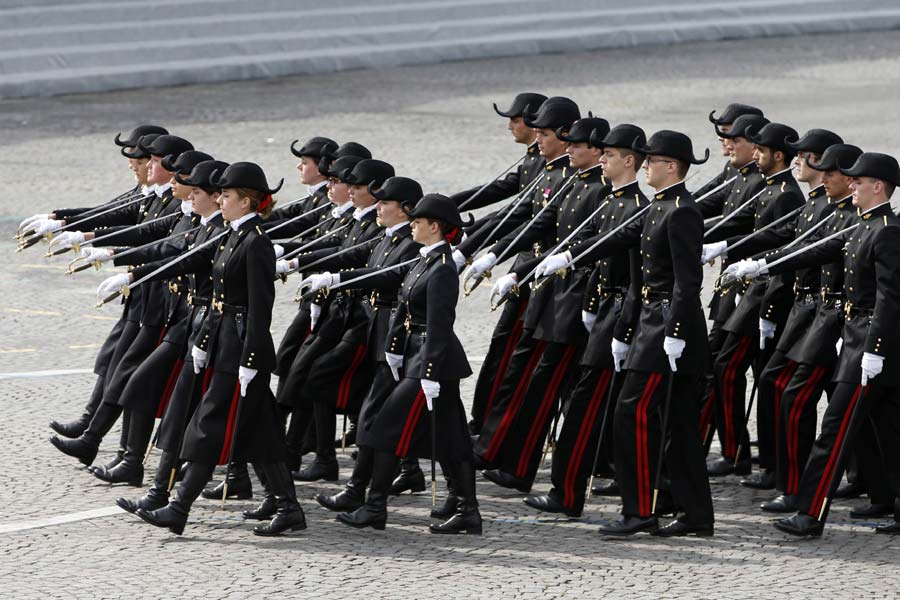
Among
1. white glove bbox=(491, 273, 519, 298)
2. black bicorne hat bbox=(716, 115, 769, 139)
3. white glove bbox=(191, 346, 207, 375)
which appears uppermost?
black bicorne hat bbox=(716, 115, 769, 139)

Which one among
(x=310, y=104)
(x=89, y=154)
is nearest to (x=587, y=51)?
(x=310, y=104)

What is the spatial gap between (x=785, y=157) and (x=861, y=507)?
78.8 inches

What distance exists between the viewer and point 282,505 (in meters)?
9.18

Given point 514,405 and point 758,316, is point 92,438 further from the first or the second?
point 758,316

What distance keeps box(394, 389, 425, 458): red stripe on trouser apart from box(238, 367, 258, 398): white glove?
0.77m

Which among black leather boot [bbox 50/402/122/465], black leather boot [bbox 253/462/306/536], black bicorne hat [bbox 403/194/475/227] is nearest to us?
black leather boot [bbox 253/462/306/536]

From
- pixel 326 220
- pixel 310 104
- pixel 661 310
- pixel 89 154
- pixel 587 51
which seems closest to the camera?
pixel 661 310

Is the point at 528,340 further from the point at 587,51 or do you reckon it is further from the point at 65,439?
the point at 587,51

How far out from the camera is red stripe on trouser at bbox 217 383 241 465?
9.13 metres

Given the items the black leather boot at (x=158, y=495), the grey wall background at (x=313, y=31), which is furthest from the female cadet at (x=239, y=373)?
the grey wall background at (x=313, y=31)

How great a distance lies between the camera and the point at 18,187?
18984 millimetres

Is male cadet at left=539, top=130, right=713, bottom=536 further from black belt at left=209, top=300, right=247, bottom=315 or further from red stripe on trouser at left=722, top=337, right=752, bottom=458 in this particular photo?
black belt at left=209, top=300, right=247, bottom=315

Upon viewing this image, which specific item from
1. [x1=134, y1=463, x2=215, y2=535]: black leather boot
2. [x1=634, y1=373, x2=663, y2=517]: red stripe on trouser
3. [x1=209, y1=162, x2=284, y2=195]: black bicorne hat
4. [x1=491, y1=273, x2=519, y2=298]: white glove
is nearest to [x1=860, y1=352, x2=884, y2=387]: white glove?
[x1=634, y1=373, x2=663, y2=517]: red stripe on trouser

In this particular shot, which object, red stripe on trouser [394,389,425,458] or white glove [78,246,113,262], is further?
white glove [78,246,113,262]
